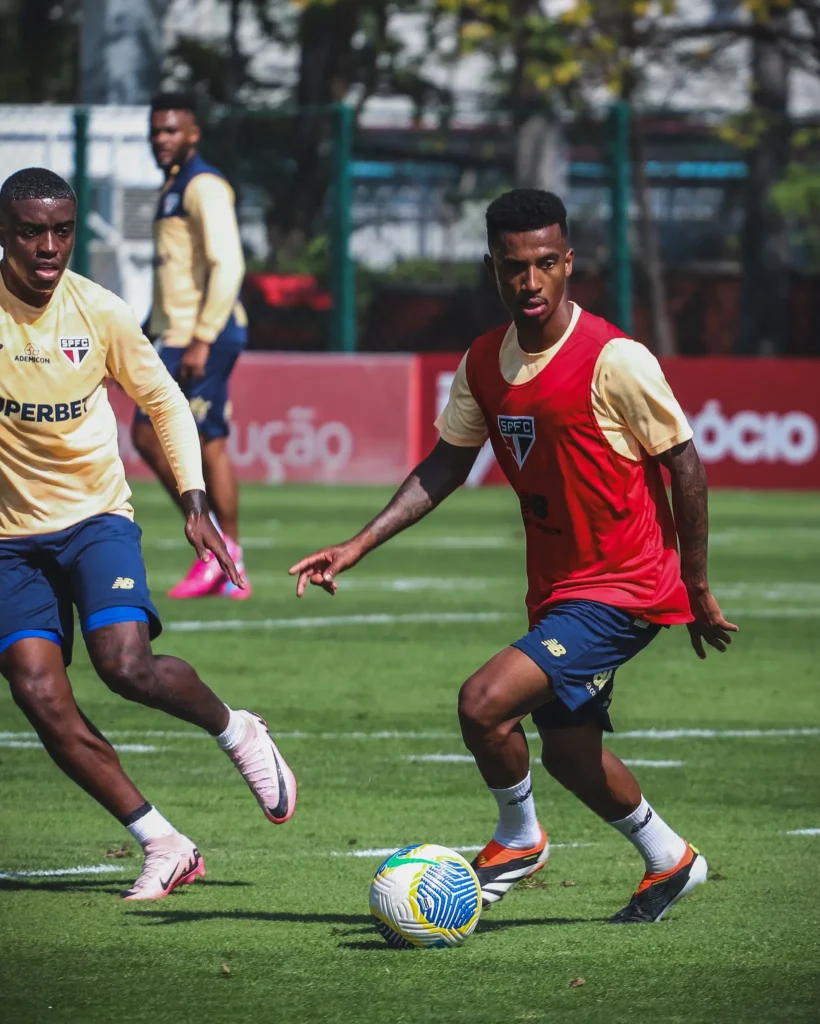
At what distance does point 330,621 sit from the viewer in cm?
1195

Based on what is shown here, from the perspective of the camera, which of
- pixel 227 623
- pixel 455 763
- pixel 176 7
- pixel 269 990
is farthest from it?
pixel 176 7

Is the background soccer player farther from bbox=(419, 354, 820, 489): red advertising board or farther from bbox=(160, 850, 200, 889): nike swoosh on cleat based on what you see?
bbox=(419, 354, 820, 489): red advertising board

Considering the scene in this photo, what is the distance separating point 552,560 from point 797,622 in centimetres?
649

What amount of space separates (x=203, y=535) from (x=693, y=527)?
1.37 m

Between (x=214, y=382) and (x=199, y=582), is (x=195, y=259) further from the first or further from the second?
(x=199, y=582)

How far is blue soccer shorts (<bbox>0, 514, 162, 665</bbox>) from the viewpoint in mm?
6031

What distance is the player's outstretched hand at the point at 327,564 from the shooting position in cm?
592

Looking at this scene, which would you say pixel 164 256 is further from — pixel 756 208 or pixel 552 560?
pixel 756 208

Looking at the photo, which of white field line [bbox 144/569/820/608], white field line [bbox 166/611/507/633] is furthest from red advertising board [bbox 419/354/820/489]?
white field line [bbox 166/611/507/633]

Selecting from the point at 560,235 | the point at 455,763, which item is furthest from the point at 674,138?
the point at 560,235

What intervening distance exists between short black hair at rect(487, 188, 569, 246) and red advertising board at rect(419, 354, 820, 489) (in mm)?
14483

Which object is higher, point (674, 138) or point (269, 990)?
point (674, 138)

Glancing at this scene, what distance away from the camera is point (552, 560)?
230 inches

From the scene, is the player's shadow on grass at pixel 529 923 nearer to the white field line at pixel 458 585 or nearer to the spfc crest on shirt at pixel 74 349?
the spfc crest on shirt at pixel 74 349
